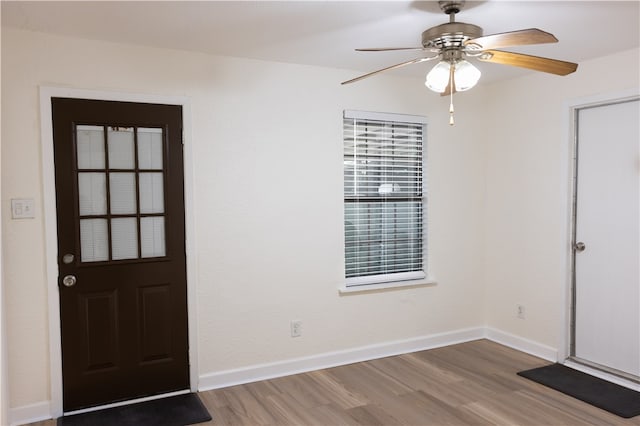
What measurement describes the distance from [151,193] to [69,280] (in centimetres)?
73

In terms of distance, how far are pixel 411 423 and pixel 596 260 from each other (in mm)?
1943

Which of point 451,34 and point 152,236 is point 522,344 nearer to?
point 451,34

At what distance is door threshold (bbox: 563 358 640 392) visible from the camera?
353cm

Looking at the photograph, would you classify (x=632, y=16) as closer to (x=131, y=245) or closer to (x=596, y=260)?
(x=596, y=260)

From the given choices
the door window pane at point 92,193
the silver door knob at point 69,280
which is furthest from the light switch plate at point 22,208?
the silver door knob at point 69,280

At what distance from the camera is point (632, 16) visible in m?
2.82

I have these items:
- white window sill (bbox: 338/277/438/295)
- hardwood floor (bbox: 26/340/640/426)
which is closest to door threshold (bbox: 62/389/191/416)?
hardwood floor (bbox: 26/340/640/426)

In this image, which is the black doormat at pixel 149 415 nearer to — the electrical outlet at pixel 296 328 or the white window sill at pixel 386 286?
the electrical outlet at pixel 296 328

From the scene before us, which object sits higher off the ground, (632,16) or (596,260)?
(632,16)

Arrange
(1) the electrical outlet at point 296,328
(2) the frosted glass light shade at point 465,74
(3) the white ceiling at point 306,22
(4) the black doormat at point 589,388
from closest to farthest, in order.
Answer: (2) the frosted glass light shade at point 465,74 → (3) the white ceiling at point 306,22 → (4) the black doormat at point 589,388 → (1) the electrical outlet at point 296,328

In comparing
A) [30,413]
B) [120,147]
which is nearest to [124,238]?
[120,147]

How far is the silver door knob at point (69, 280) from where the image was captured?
124 inches

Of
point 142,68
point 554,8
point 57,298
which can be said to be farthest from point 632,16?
point 57,298

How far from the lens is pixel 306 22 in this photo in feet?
9.27
